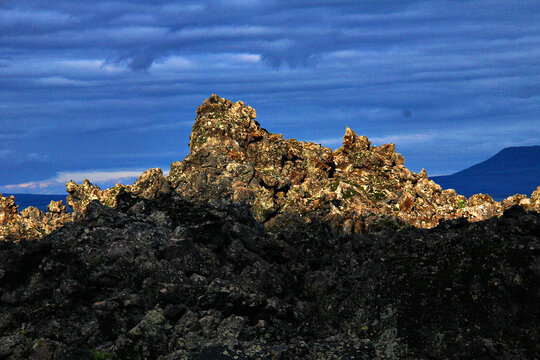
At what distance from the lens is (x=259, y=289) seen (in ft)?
88.7

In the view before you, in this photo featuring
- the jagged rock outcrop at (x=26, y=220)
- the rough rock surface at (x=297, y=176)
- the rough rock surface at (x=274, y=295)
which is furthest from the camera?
the jagged rock outcrop at (x=26, y=220)

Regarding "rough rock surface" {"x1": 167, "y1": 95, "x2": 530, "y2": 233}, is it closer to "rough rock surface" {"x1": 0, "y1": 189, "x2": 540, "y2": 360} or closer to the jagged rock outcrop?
"rough rock surface" {"x1": 0, "y1": 189, "x2": 540, "y2": 360}

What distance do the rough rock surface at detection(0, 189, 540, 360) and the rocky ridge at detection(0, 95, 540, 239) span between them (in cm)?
4180

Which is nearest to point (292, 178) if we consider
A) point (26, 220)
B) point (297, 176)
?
point (297, 176)

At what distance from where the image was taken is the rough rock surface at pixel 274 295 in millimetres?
21156

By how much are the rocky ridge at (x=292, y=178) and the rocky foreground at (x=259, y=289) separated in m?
39.2

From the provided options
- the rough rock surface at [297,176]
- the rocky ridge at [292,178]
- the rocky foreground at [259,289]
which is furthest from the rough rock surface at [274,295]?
the rough rock surface at [297,176]

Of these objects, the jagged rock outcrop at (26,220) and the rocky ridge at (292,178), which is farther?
the jagged rock outcrop at (26,220)

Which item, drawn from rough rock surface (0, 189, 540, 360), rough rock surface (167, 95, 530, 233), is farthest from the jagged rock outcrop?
rough rock surface (0, 189, 540, 360)

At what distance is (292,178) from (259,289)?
235 feet

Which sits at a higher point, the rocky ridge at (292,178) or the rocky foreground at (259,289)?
the rocky ridge at (292,178)

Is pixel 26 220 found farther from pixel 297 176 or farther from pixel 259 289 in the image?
pixel 259 289

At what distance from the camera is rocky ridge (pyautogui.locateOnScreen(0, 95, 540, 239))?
275 ft

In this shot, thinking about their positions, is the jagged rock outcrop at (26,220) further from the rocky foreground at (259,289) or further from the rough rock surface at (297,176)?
the rocky foreground at (259,289)
